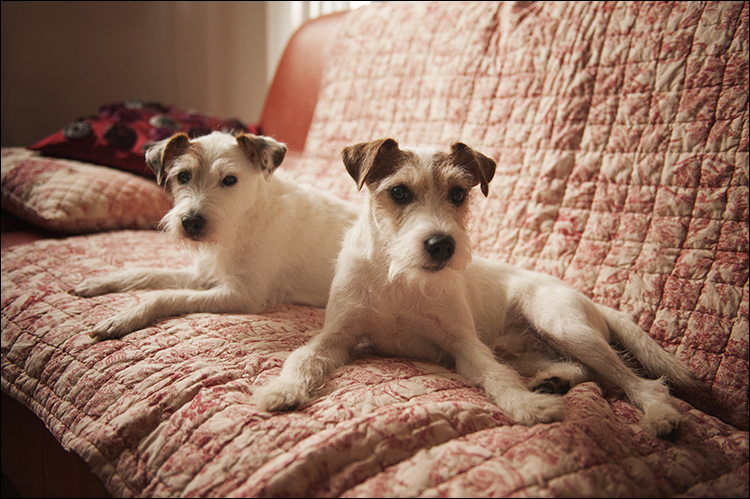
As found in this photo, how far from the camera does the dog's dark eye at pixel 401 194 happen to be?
158 cm

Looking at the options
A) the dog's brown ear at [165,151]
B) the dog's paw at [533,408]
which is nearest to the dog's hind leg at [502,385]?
the dog's paw at [533,408]

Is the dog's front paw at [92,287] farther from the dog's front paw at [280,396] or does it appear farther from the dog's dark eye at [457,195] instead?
the dog's dark eye at [457,195]

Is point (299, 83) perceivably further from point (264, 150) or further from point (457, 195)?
point (457, 195)

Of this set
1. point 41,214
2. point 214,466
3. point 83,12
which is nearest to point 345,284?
point 214,466

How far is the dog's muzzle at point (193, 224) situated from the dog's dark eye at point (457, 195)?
3.39 feet

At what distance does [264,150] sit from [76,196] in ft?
4.74

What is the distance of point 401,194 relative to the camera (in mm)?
1588

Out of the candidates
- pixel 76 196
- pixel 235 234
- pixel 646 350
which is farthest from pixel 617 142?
pixel 76 196

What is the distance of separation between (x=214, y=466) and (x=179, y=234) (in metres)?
1.14

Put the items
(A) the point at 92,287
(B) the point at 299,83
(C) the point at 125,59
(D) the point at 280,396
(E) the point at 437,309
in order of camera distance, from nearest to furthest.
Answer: (D) the point at 280,396 < (E) the point at 437,309 < (A) the point at 92,287 < (B) the point at 299,83 < (C) the point at 125,59

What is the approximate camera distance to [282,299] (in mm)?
2229

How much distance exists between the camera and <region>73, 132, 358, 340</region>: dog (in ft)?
6.50

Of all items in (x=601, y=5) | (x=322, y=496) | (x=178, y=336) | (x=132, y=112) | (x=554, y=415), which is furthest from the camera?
(x=132, y=112)

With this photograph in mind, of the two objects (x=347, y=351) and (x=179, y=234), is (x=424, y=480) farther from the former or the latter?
(x=179, y=234)
